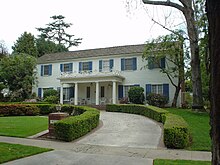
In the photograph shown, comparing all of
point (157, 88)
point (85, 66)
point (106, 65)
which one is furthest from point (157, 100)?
point (85, 66)

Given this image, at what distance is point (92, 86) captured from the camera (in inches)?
1224

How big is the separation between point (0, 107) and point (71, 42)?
133 ft

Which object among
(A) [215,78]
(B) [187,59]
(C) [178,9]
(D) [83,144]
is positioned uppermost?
(C) [178,9]

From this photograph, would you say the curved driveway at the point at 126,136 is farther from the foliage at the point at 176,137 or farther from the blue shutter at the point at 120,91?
the blue shutter at the point at 120,91

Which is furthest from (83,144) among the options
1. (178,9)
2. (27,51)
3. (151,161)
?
(27,51)

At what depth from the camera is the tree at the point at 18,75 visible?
107ft

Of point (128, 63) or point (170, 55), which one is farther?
point (128, 63)

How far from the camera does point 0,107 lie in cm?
2222

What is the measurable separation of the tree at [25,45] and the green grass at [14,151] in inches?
1690

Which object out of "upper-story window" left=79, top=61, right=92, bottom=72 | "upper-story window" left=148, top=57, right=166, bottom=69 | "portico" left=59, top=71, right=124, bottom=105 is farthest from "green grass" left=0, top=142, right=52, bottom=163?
"upper-story window" left=79, top=61, right=92, bottom=72

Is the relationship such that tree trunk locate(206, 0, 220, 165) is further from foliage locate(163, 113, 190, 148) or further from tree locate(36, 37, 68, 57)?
tree locate(36, 37, 68, 57)

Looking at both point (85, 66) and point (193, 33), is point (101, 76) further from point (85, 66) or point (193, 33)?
point (193, 33)

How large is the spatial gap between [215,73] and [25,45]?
5135 cm

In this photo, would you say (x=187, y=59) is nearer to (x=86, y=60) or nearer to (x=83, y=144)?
(x=86, y=60)
